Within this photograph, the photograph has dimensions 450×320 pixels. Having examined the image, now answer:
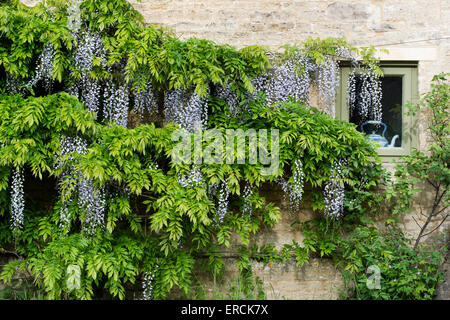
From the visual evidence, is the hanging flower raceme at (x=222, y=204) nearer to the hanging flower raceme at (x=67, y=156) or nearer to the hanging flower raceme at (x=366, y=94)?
the hanging flower raceme at (x=67, y=156)

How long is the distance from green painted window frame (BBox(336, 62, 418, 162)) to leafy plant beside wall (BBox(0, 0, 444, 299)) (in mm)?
167

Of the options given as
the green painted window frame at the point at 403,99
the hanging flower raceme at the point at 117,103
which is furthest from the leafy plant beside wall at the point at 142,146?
the green painted window frame at the point at 403,99

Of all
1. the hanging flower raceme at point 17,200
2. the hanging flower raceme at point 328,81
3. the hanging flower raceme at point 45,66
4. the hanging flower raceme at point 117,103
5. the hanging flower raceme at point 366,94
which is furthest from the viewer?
the hanging flower raceme at point 366,94

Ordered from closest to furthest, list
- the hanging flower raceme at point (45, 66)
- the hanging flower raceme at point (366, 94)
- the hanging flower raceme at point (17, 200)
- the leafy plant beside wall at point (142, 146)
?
the leafy plant beside wall at point (142, 146) < the hanging flower raceme at point (17, 200) < the hanging flower raceme at point (45, 66) < the hanging flower raceme at point (366, 94)

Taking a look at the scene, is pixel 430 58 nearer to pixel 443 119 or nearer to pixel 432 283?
pixel 443 119

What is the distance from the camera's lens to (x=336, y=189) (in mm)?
3922

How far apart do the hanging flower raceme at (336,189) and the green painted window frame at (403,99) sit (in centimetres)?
60

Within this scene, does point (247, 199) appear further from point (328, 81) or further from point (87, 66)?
point (87, 66)

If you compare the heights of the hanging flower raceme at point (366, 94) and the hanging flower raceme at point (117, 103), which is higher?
the hanging flower raceme at point (366, 94)

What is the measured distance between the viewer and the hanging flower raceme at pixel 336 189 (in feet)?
12.8

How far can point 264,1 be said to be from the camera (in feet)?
14.3

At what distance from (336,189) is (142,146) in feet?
6.17

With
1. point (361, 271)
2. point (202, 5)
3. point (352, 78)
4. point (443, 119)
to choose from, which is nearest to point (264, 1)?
point (202, 5)

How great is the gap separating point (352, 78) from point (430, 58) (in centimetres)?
82
